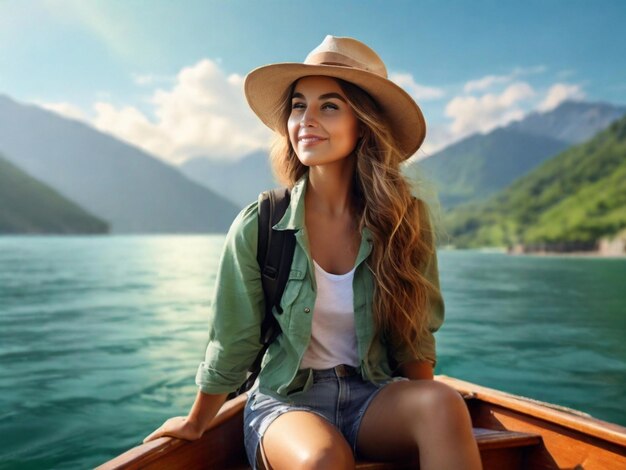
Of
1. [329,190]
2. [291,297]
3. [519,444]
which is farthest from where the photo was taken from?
[519,444]

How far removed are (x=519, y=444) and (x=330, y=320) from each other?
4.08 ft

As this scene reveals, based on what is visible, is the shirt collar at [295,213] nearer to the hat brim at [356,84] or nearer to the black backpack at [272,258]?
the black backpack at [272,258]

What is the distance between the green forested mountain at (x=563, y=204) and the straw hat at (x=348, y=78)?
87.5 metres

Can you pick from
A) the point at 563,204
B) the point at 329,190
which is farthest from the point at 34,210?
the point at 329,190

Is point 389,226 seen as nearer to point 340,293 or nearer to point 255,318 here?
point 340,293

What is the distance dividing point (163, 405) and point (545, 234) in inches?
3780

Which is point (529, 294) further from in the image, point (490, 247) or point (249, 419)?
point (490, 247)

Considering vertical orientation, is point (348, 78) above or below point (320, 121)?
above

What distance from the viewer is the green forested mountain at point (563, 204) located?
89938mm

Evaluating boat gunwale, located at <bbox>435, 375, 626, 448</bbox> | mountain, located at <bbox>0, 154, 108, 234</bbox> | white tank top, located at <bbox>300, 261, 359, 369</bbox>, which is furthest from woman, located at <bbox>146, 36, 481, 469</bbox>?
mountain, located at <bbox>0, 154, 108, 234</bbox>

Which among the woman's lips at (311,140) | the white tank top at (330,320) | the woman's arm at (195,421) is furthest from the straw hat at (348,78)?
the woman's arm at (195,421)

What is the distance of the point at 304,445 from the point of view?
2.06 meters

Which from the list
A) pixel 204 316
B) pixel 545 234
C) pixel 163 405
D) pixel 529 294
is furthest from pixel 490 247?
pixel 163 405

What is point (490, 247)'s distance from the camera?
382 feet
